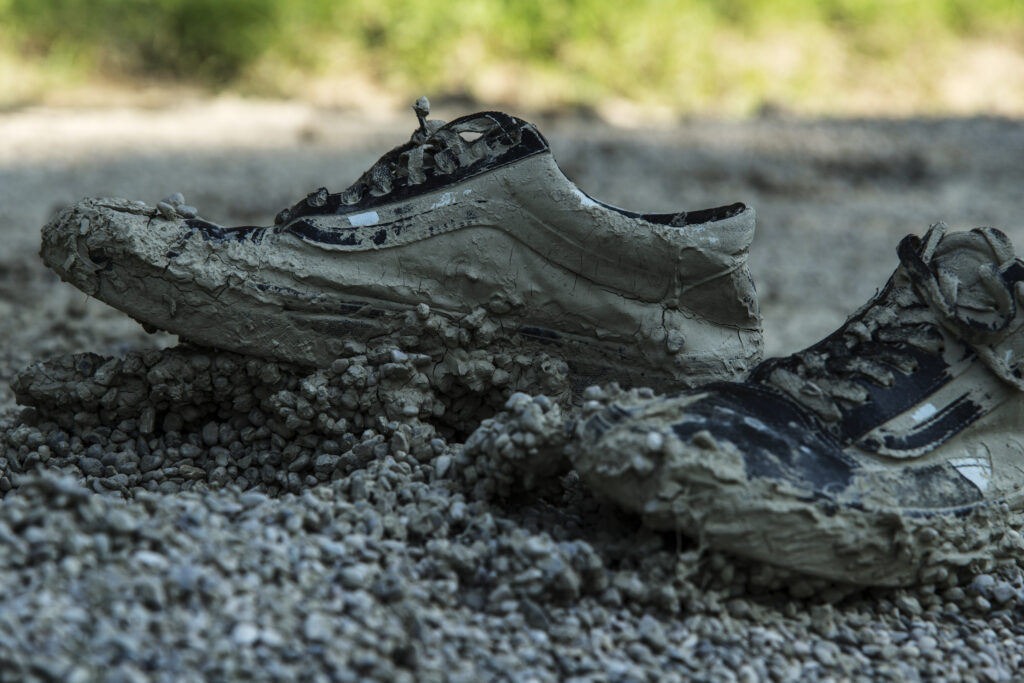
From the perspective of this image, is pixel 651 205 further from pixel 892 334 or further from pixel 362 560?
pixel 362 560

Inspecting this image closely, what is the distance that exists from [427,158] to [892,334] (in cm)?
85

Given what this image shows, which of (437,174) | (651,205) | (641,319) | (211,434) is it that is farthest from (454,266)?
(651,205)

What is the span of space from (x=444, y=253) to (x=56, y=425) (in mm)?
744

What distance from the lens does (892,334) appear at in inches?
70.8

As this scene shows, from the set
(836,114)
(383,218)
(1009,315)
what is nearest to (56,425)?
(383,218)

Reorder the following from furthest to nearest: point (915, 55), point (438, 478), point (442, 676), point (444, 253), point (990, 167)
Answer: point (915, 55) < point (990, 167) < point (444, 253) < point (438, 478) < point (442, 676)

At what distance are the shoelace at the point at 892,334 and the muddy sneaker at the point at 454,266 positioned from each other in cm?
23

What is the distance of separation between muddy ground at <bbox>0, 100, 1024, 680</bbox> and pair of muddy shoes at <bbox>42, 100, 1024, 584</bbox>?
12 cm

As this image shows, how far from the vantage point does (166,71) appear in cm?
688

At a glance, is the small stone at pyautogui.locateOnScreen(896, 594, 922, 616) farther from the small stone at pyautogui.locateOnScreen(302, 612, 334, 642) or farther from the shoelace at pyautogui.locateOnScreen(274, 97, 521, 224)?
the shoelace at pyautogui.locateOnScreen(274, 97, 521, 224)

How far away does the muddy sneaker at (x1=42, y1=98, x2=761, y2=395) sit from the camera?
6.06 feet

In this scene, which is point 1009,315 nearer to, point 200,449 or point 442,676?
point 442,676

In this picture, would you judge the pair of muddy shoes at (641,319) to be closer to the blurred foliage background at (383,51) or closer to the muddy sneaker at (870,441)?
the muddy sneaker at (870,441)

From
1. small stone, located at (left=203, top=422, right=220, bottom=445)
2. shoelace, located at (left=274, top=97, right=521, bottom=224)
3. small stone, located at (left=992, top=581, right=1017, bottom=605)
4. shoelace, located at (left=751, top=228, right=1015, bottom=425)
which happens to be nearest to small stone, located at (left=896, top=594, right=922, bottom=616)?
small stone, located at (left=992, top=581, right=1017, bottom=605)
